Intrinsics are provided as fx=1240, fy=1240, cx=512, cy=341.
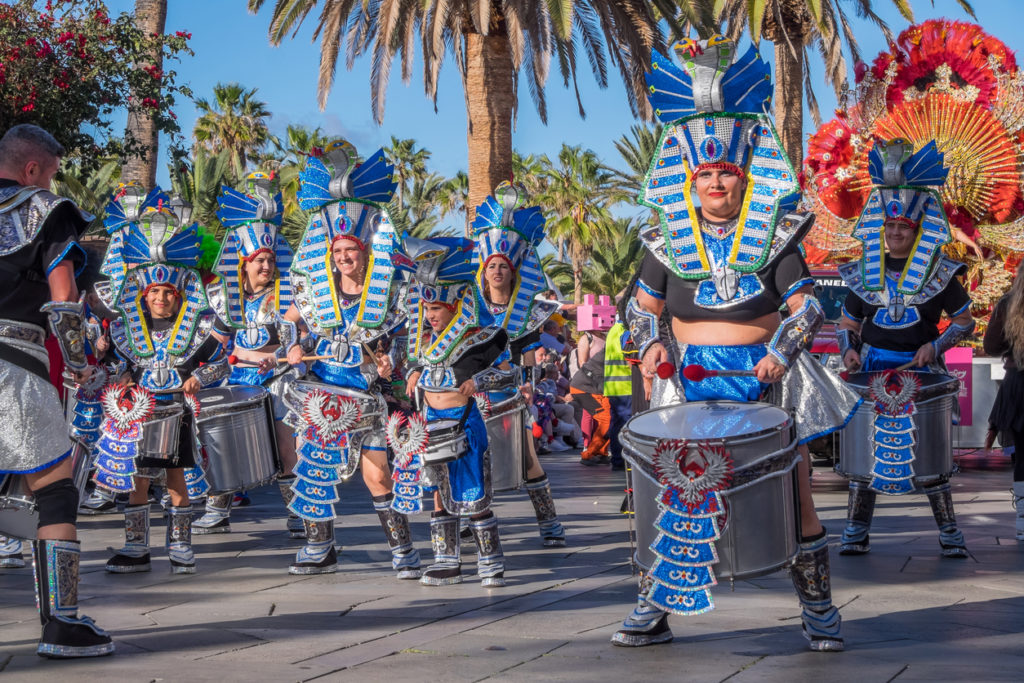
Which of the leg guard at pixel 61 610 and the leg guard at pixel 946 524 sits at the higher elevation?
the leg guard at pixel 61 610

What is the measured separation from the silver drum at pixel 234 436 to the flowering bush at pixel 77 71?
A: 340 inches

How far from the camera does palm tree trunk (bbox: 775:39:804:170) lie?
61.8 ft

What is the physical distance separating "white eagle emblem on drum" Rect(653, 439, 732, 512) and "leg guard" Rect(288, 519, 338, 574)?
10.3 ft

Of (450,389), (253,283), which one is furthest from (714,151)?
(253,283)

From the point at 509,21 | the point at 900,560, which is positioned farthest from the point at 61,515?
the point at 509,21

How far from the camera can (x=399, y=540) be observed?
23.1 ft

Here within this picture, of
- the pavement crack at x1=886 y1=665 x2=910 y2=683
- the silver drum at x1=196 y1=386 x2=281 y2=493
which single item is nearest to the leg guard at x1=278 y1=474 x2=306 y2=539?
the silver drum at x1=196 y1=386 x2=281 y2=493

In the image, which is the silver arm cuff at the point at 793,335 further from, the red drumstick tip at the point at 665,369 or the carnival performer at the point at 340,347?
the carnival performer at the point at 340,347

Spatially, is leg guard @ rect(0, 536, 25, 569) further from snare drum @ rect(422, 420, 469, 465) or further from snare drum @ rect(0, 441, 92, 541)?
snare drum @ rect(422, 420, 469, 465)

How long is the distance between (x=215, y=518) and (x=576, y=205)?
39324mm

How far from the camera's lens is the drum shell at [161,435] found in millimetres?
7098

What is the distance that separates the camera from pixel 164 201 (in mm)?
8062

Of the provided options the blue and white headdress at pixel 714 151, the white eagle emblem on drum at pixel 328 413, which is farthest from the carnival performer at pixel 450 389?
the blue and white headdress at pixel 714 151

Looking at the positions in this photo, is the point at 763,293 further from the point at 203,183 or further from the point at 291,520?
the point at 203,183
